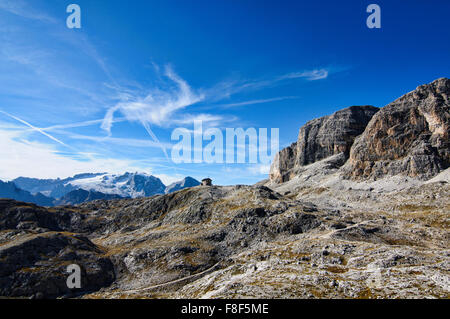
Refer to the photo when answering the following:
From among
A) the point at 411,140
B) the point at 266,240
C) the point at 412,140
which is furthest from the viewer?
the point at 411,140

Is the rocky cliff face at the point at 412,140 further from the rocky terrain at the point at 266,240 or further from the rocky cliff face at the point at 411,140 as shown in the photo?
the rocky terrain at the point at 266,240

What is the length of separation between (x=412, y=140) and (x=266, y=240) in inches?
6168

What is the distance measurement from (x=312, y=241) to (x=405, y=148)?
149 metres

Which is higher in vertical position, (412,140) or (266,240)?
(412,140)

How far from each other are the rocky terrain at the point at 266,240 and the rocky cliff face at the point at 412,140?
96cm

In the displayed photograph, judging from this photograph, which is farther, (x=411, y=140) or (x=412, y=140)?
(x=411, y=140)

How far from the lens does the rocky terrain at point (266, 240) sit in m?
46.0

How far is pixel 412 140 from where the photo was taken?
175125 millimetres

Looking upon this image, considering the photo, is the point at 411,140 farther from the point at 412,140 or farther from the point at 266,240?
the point at 266,240

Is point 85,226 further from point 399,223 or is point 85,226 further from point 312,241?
point 399,223

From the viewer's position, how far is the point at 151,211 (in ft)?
495

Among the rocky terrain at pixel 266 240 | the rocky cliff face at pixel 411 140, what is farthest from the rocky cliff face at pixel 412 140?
the rocky terrain at pixel 266 240

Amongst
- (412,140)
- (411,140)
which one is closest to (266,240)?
(411,140)
